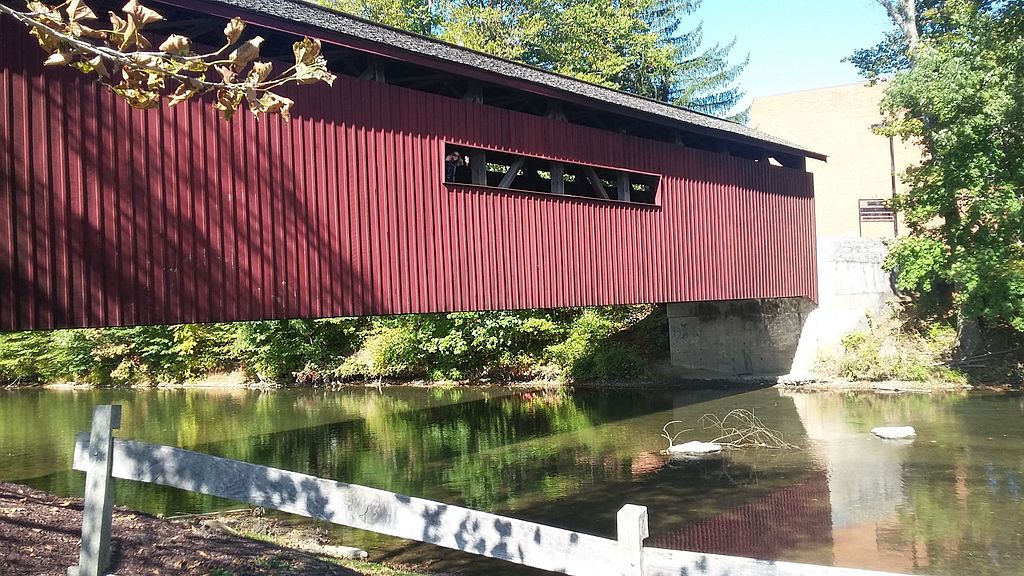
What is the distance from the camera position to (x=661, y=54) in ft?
91.3

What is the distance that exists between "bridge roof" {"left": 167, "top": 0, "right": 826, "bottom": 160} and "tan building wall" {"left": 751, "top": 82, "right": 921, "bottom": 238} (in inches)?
594

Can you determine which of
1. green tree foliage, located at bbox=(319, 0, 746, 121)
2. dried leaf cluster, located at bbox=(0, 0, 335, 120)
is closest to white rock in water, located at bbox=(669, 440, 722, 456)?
dried leaf cluster, located at bbox=(0, 0, 335, 120)

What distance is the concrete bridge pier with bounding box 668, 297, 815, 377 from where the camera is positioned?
17.1m

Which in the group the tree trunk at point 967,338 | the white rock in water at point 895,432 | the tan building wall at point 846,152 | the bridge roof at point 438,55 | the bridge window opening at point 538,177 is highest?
the tan building wall at point 846,152

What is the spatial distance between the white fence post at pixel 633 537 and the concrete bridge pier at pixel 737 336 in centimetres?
1408

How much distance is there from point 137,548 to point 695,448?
773 centimetres

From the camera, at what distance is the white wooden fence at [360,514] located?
3.35 metres

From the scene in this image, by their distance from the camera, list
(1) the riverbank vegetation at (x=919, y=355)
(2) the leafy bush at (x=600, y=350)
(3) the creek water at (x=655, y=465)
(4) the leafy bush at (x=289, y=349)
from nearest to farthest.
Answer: (3) the creek water at (x=655, y=465), (1) the riverbank vegetation at (x=919, y=355), (2) the leafy bush at (x=600, y=350), (4) the leafy bush at (x=289, y=349)

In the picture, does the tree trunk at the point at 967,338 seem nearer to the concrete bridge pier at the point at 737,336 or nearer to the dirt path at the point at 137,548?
the concrete bridge pier at the point at 737,336

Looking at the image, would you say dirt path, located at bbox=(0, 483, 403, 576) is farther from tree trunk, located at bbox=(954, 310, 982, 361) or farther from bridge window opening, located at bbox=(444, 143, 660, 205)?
tree trunk, located at bbox=(954, 310, 982, 361)

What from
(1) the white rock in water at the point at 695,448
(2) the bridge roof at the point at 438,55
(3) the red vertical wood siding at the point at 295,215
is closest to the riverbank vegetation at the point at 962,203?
(2) the bridge roof at the point at 438,55

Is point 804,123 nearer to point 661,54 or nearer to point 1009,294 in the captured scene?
point 661,54

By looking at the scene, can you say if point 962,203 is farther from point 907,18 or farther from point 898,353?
point 907,18

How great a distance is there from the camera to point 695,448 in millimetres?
10789
